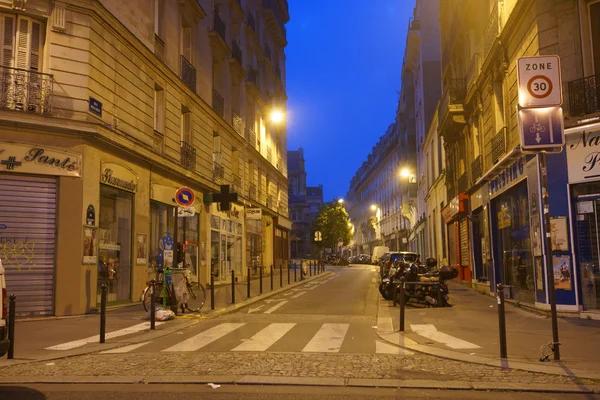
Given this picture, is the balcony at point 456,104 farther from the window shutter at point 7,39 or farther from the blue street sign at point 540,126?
the window shutter at point 7,39

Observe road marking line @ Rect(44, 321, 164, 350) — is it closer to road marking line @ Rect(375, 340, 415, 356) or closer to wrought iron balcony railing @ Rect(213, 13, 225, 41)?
road marking line @ Rect(375, 340, 415, 356)

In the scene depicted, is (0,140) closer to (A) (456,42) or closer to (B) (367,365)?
(B) (367,365)

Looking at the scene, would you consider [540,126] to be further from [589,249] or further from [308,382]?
[589,249]

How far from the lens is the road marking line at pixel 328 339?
866 centimetres

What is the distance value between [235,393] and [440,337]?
15.9 feet

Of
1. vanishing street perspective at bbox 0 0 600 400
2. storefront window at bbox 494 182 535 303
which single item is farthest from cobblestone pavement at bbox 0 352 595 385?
storefront window at bbox 494 182 535 303

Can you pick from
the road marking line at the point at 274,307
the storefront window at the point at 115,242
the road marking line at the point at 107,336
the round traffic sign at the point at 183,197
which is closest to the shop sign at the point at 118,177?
the storefront window at the point at 115,242

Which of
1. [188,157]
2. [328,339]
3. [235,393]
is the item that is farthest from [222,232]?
[235,393]

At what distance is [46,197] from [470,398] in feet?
35.5

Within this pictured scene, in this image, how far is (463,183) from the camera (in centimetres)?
2366

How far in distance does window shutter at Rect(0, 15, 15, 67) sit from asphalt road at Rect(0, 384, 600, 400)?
9.27m

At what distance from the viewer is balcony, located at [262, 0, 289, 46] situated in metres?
34.3

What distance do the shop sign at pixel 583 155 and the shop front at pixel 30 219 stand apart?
11.4 m

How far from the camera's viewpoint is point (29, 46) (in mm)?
13258
